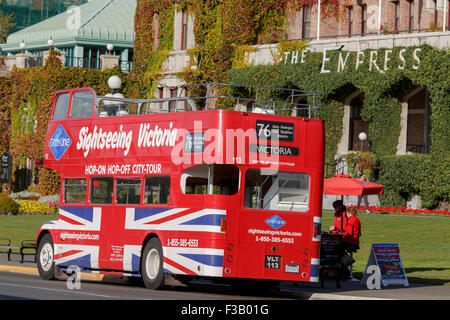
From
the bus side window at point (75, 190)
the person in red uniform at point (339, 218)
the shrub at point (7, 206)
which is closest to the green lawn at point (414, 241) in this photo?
the person in red uniform at point (339, 218)

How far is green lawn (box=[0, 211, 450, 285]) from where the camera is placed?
25770mm

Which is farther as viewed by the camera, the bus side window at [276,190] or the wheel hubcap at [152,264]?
the wheel hubcap at [152,264]

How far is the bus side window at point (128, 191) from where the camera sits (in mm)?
21812

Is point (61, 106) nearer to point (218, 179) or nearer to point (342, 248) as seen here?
point (218, 179)

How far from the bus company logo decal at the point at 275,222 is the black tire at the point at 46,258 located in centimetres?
651

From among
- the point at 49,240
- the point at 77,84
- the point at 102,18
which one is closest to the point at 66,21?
the point at 102,18

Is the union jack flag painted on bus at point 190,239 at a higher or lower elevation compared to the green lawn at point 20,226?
higher

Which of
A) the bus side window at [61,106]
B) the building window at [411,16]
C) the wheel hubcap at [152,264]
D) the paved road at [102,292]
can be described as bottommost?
the paved road at [102,292]

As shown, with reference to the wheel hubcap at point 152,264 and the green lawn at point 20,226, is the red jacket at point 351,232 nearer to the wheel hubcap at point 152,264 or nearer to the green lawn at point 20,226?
the wheel hubcap at point 152,264

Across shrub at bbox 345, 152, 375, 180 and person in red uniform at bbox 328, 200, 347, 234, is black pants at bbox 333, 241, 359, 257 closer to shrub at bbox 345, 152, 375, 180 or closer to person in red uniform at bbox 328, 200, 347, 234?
person in red uniform at bbox 328, 200, 347, 234

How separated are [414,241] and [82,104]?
12.9 metres

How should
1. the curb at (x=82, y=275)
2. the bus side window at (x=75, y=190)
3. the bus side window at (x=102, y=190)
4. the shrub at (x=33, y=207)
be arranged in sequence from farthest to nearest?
1. the shrub at (x=33, y=207)
2. the curb at (x=82, y=275)
3. the bus side window at (x=75, y=190)
4. the bus side window at (x=102, y=190)

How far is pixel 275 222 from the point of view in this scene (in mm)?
20078

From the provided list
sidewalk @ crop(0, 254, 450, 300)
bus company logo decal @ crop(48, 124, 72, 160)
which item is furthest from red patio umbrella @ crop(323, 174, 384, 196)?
bus company logo decal @ crop(48, 124, 72, 160)
